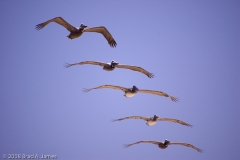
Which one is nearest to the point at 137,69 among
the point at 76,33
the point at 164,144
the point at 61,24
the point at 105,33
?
the point at 105,33

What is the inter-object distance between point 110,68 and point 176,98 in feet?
20.2

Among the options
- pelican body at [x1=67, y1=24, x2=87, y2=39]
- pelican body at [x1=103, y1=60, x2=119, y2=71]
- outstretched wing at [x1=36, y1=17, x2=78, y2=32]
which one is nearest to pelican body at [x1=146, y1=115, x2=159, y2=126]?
pelican body at [x1=103, y1=60, x2=119, y2=71]

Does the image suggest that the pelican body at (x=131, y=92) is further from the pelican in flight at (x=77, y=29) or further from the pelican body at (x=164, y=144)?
the pelican body at (x=164, y=144)

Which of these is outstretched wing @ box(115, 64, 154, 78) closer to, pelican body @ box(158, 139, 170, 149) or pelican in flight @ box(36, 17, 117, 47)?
pelican in flight @ box(36, 17, 117, 47)

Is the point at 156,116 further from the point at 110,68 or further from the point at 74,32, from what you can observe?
the point at 74,32

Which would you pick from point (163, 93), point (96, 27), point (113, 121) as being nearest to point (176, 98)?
point (163, 93)

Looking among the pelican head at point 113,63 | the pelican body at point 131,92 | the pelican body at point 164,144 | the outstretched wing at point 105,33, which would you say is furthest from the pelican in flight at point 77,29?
the pelican body at point 164,144

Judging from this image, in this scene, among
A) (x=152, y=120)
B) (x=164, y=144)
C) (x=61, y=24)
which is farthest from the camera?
(x=164, y=144)

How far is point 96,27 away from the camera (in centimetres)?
2072

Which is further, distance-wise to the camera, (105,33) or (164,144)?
(164,144)

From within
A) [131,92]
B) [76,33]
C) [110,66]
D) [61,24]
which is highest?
[61,24]

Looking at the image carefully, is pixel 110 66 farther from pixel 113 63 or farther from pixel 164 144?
pixel 164 144

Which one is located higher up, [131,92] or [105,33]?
[105,33]

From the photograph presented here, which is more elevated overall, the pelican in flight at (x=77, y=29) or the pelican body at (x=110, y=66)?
the pelican in flight at (x=77, y=29)
